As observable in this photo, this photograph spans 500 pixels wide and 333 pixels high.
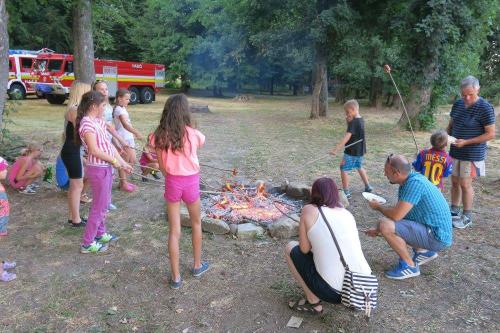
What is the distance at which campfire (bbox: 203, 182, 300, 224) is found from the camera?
4746 mm

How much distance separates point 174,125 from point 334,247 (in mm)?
1443

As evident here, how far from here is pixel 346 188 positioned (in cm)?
573

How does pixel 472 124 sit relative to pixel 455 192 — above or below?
above

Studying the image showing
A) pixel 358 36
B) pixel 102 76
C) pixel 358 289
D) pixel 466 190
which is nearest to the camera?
pixel 358 289

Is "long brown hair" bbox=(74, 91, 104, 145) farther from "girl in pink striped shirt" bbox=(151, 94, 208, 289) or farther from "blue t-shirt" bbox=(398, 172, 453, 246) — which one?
"blue t-shirt" bbox=(398, 172, 453, 246)

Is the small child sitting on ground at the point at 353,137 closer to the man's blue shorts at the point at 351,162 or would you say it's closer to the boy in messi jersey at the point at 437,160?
the man's blue shorts at the point at 351,162

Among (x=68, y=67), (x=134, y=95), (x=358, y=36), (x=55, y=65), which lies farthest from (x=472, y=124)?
(x=134, y=95)

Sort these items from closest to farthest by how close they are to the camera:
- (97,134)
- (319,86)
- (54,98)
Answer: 1. (97,134)
2. (319,86)
3. (54,98)

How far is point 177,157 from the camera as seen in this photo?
312cm

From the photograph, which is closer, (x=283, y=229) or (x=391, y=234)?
(x=391, y=234)

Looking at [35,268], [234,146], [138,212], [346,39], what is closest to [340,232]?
[35,268]

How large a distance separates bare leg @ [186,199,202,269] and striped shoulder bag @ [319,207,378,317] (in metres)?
1.10

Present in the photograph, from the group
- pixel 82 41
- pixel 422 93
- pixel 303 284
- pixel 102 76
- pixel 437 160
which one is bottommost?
pixel 303 284

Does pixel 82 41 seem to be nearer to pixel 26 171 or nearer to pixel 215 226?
pixel 26 171
